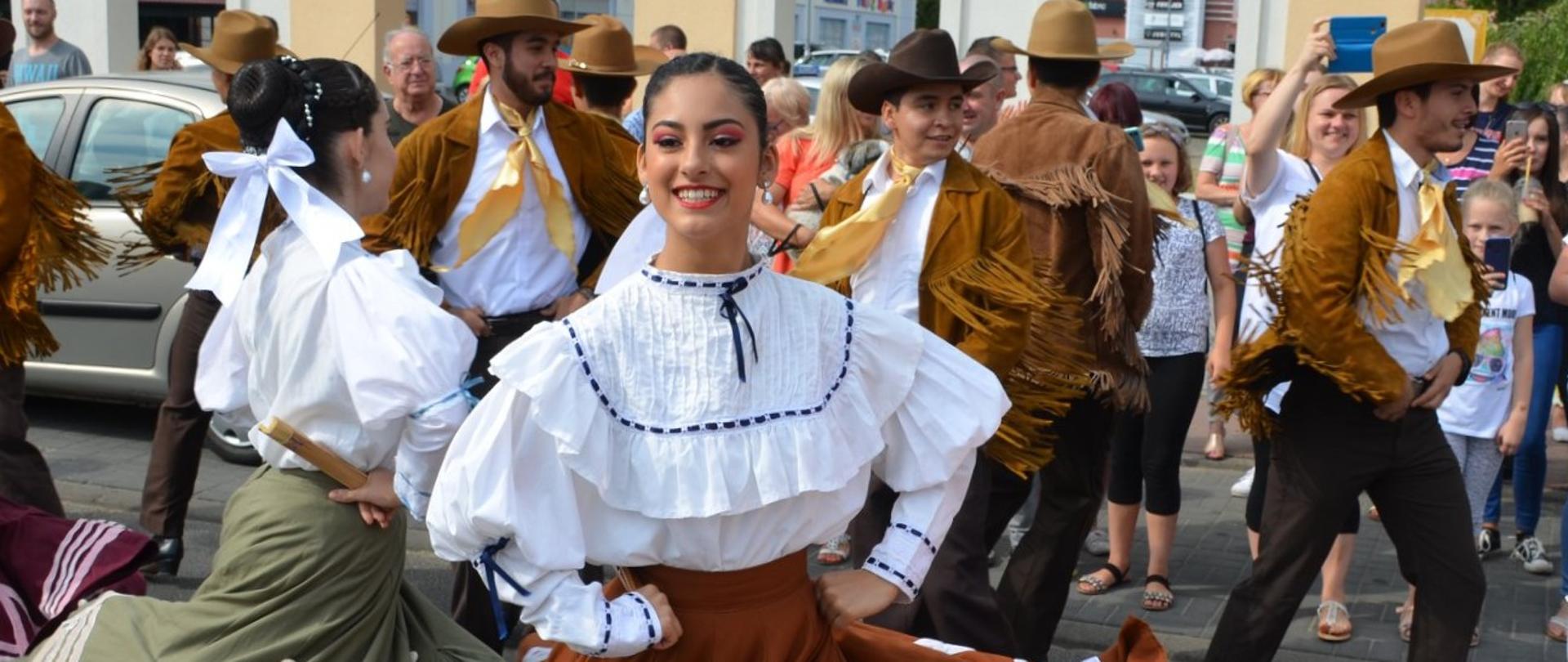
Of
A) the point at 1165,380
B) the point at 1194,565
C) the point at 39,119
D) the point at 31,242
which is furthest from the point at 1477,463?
the point at 39,119

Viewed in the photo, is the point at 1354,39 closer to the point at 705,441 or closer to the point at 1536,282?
the point at 1536,282

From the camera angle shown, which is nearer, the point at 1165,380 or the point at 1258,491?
the point at 1258,491

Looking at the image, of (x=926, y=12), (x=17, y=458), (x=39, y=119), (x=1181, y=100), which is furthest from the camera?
(x=926, y=12)

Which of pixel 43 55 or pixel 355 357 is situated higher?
pixel 43 55

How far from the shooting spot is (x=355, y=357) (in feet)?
11.8

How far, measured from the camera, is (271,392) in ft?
12.4

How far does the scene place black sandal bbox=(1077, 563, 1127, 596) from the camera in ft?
21.6

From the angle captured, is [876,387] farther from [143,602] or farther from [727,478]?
[143,602]

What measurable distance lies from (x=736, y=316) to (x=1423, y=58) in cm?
257

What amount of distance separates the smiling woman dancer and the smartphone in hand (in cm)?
404

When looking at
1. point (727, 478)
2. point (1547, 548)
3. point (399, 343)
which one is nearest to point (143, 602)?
point (399, 343)

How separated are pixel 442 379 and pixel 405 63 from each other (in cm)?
444

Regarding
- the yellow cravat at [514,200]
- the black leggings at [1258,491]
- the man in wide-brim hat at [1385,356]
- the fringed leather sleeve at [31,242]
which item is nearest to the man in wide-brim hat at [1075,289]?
the man in wide-brim hat at [1385,356]

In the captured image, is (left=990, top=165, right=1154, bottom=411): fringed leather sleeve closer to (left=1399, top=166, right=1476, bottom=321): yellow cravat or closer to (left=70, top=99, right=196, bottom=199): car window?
(left=1399, top=166, right=1476, bottom=321): yellow cravat
